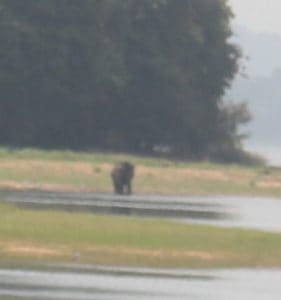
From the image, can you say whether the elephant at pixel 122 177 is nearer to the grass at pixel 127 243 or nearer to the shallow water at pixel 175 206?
the shallow water at pixel 175 206

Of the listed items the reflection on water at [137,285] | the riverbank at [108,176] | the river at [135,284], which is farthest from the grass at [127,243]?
the riverbank at [108,176]

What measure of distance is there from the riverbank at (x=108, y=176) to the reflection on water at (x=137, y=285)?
17.8 metres

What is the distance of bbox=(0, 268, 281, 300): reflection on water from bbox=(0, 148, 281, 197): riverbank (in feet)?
58.3

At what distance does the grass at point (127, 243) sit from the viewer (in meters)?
30.6

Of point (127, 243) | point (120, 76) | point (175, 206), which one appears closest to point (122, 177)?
point (175, 206)

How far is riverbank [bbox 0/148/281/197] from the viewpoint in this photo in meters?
49.1

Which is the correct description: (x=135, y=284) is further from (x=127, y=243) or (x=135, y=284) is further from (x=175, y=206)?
(x=175, y=206)

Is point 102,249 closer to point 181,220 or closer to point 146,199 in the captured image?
point 181,220

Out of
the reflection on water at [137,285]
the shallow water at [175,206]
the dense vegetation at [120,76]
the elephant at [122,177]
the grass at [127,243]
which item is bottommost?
the reflection on water at [137,285]

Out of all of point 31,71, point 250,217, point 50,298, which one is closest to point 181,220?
point 250,217

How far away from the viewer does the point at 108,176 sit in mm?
51312

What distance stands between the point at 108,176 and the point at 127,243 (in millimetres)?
19776

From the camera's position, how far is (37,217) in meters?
33.4

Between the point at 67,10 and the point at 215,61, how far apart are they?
9963 millimetres
